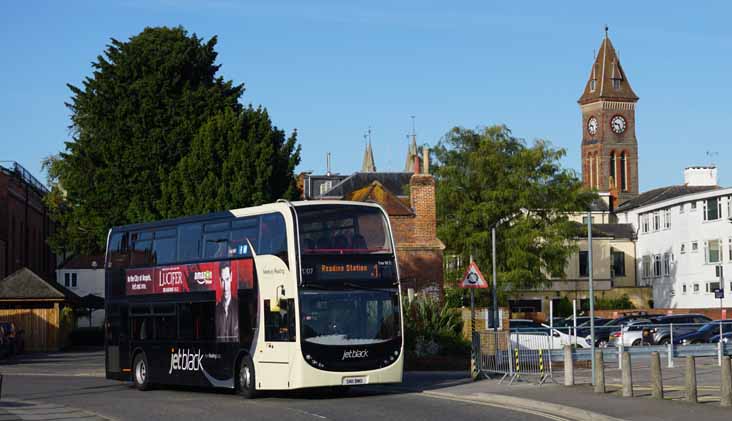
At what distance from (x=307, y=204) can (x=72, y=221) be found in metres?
35.1

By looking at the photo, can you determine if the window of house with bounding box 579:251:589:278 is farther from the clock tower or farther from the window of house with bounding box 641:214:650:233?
the clock tower

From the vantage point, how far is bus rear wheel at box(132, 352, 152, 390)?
29.6 meters

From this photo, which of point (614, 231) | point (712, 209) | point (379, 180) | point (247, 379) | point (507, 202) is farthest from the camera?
point (379, 180)

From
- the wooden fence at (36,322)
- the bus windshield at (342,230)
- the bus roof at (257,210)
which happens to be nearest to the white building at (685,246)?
the wooden fence at (36,322)

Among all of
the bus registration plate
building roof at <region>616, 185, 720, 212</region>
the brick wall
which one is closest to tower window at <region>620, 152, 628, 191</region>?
building roof at <region>616, 185, 720, 212</region>

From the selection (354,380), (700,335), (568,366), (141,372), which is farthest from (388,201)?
(354,380)

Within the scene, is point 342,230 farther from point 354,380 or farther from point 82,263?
point 82,263

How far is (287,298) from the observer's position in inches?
957

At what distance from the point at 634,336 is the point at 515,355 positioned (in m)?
20.6

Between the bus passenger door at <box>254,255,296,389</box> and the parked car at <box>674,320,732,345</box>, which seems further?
the parked car at <box>674,320,732,345</box>

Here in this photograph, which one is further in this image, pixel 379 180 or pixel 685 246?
pixel 379 180

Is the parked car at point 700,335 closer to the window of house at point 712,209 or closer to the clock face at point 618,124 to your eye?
the window of house at point 712,209

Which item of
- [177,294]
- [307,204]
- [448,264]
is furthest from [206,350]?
[448,264]

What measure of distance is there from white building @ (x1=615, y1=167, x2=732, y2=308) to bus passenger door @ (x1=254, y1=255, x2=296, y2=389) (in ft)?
187
